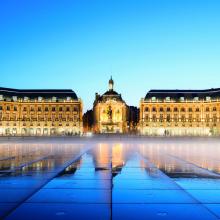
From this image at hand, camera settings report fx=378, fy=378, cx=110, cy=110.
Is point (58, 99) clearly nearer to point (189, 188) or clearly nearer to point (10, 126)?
point (10, 126)

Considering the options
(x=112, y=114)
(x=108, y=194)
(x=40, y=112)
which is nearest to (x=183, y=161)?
(x=108, y=194)

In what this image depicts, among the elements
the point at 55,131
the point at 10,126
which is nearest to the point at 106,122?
the point at 55,131

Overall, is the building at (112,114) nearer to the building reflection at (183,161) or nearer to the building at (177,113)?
the building at (177,113)

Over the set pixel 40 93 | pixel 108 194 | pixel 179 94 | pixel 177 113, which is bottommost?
pixel 108 194

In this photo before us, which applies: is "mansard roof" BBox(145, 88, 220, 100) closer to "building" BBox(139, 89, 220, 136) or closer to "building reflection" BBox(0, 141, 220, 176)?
"building" BBox(139, 89, 220, 136)

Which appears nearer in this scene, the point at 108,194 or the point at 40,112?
the point at 108,194

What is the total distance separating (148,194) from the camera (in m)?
9.03

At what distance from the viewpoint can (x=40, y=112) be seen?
164 m

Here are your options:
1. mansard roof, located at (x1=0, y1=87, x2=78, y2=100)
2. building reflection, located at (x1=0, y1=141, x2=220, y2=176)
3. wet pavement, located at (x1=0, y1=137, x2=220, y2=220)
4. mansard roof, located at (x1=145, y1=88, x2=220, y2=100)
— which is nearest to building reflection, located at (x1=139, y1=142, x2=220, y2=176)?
building reflection, located at (x1=0, y1=141, x2=220, y2=176)

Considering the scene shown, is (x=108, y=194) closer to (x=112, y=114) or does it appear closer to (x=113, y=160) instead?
(x=113, y=160)

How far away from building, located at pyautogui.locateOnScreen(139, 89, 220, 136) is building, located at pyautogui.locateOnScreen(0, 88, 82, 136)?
3018 centimetres

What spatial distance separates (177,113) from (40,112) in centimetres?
5955

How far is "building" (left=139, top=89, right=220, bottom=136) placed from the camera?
16238cm

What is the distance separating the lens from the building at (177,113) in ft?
533
